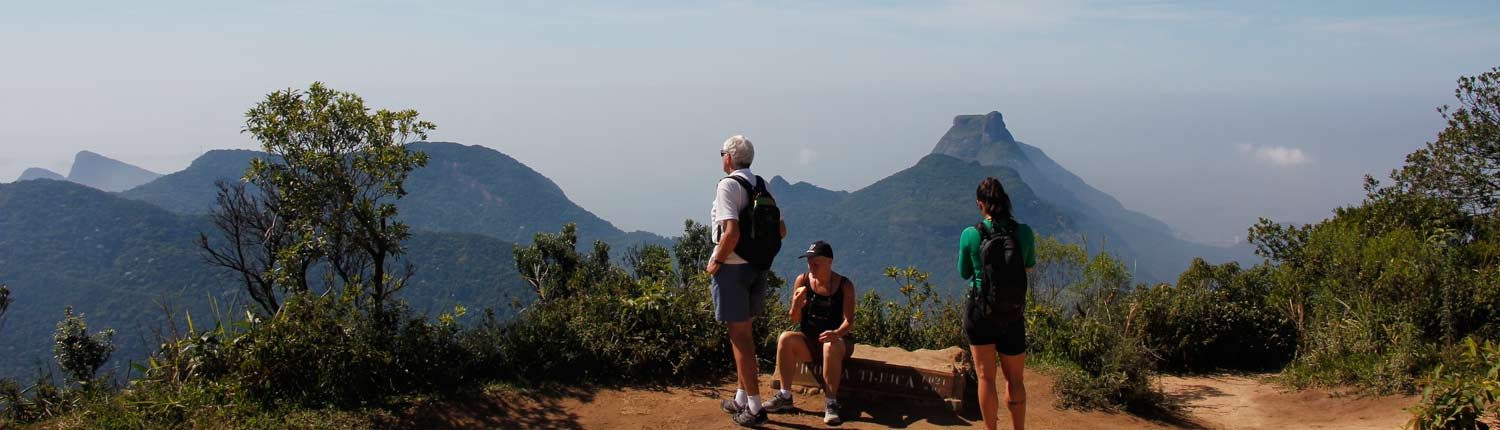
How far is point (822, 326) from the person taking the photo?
247 inches

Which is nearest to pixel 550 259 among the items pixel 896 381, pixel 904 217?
pixel 896 381

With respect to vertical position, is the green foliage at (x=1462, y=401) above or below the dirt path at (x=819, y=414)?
above

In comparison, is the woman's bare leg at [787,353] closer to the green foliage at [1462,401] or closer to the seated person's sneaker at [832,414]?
the seated person's sneaker at [832,414]

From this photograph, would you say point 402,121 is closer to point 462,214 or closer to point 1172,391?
point 1172,391

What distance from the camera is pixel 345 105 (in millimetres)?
7668

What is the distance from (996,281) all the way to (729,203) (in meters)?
1.50

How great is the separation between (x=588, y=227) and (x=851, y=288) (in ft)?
406

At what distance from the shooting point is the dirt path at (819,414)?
628 centimetres

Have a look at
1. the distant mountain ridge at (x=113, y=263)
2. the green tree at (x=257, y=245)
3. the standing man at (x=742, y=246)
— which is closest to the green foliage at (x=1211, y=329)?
the standing man at (x=742, y=246)

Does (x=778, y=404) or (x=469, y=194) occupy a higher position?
(x=469, y=194)

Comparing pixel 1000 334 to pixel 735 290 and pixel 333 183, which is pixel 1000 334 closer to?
pixel 735 290

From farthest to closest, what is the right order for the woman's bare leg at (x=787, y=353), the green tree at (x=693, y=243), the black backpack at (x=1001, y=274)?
1. the green tree at (x=693, y=243)
2. the woman's bare leg at (x=787, y=353)
3. the black backpack at (x=1001, y=274)

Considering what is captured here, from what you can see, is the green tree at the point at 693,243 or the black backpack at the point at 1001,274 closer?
the black backpack at the point at 1001,274

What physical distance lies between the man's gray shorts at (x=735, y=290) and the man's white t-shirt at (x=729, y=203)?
0.06 meters
